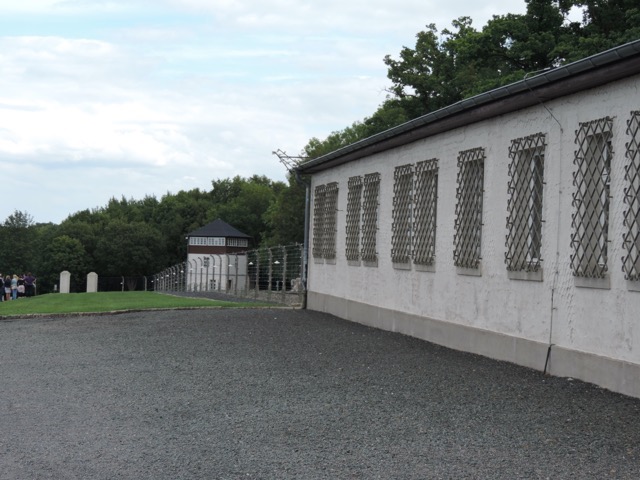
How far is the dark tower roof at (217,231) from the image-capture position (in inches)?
4193

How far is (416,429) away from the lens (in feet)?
25.8

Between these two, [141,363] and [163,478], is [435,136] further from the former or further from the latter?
[163,478]

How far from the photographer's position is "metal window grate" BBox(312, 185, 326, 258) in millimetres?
23578

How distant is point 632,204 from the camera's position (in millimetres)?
9773

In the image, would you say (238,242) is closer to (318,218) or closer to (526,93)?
(318,218)

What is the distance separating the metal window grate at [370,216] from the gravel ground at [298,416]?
182 inches

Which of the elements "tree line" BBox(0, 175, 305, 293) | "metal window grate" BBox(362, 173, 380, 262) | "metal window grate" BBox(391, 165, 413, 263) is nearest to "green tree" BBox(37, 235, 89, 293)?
"tree line" BBox(0, 175, 305, 293)

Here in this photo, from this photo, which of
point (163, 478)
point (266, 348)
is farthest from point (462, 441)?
point (266, 348)

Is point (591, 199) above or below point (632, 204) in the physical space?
above

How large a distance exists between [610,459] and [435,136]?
9758 mm

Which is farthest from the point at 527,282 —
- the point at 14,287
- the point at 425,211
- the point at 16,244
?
the point at 16,244

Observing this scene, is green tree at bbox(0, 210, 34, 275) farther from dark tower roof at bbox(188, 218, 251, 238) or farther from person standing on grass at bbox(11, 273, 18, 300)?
person standing on grass at bbox(11, 273, 18, 300)

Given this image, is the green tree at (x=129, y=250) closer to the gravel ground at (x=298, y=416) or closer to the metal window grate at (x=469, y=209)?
the gravel ground at (x=298, y=416)

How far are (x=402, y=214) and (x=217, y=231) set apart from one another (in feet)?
296
